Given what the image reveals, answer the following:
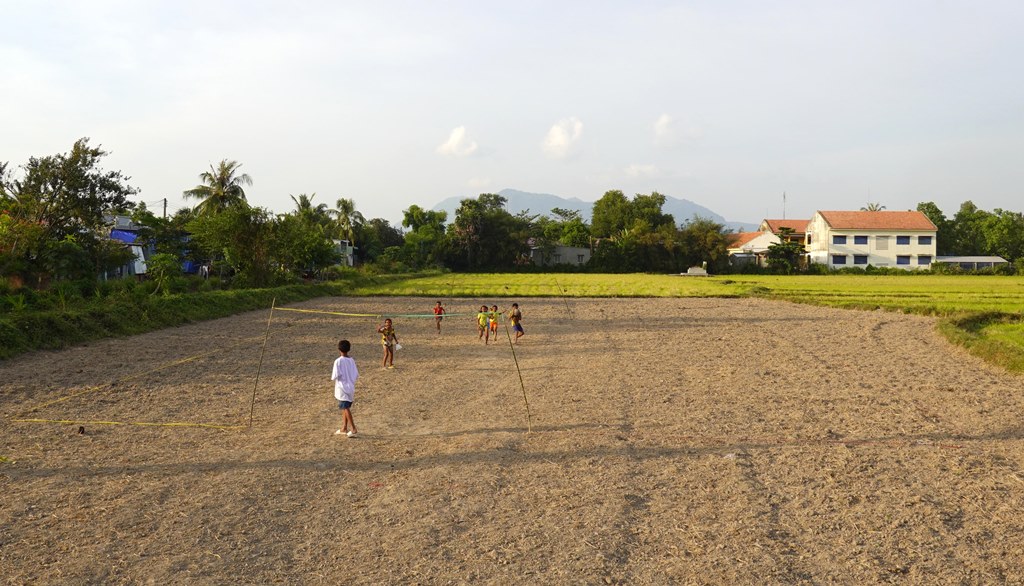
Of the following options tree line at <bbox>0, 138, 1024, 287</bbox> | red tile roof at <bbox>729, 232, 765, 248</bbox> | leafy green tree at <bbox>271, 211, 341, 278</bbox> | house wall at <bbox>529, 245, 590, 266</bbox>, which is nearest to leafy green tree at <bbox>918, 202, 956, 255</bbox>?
tree line at <bbox>0, 138, 1024, 287</bbox>

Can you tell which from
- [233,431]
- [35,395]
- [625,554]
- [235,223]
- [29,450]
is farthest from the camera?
[235,223]

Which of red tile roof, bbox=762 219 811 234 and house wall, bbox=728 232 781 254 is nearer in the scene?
house wall, bbox=728 232 781 254

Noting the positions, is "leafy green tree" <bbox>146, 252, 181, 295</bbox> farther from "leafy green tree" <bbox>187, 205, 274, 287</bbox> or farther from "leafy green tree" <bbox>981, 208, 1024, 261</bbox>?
"leafy green tree" <bbox>981, 208, 1024, 261</bbox>

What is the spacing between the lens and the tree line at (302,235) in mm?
26297

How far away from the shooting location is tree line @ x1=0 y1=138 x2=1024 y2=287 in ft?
86.3

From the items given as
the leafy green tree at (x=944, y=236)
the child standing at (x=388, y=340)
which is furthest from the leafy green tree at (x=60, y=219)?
the leafy green tree at (x=944, y=236)

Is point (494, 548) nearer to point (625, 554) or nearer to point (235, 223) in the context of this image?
point (625, 554)

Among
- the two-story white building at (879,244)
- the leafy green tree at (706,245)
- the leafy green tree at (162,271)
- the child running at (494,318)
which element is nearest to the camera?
the child running at (494,318)

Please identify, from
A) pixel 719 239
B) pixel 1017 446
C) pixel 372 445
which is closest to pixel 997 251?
pixel 719 239

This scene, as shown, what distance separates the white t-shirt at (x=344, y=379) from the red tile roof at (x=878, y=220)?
7783 centimetres

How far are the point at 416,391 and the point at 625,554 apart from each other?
778 cm

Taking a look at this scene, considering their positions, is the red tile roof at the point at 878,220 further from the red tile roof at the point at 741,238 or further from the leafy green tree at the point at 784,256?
the red tile roof at the point at 741,238

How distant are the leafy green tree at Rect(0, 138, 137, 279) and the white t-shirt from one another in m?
20.2

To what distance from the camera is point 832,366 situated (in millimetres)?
16531
